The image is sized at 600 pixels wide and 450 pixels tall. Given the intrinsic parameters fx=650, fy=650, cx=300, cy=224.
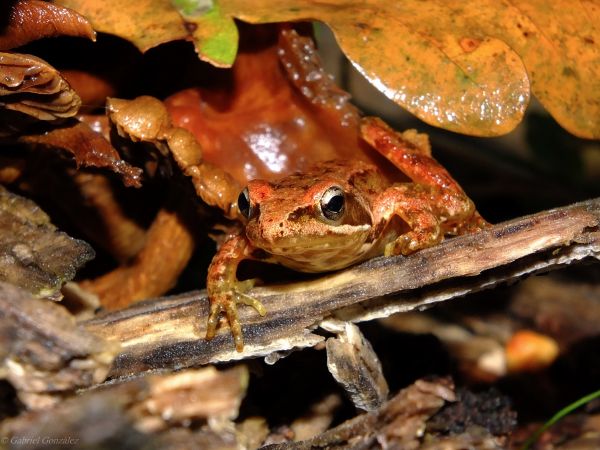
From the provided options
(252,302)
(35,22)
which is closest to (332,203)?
(252,302)

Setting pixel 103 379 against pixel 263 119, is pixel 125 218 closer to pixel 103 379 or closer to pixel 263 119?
pixel 263 119

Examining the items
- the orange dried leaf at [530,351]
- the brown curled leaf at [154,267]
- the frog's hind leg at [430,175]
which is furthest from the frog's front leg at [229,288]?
the orange dried leaf at [530,351]

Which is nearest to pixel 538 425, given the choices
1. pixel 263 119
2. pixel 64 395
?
pixel 263 119

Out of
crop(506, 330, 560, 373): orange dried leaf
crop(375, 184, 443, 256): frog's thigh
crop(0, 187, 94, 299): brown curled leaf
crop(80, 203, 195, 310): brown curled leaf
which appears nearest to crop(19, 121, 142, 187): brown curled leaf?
crop(0, 187, 94, 299): brown curled leaf

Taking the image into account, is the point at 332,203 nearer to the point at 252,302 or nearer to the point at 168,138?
the point at 252,302

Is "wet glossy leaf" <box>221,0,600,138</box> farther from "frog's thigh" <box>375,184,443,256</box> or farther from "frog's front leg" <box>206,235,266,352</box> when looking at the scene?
"frog's front leg" <box>206,235,266,352</box>

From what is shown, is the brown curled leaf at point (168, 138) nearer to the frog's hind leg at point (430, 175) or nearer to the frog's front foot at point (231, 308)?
the frog's front foot at point (231, 308)
